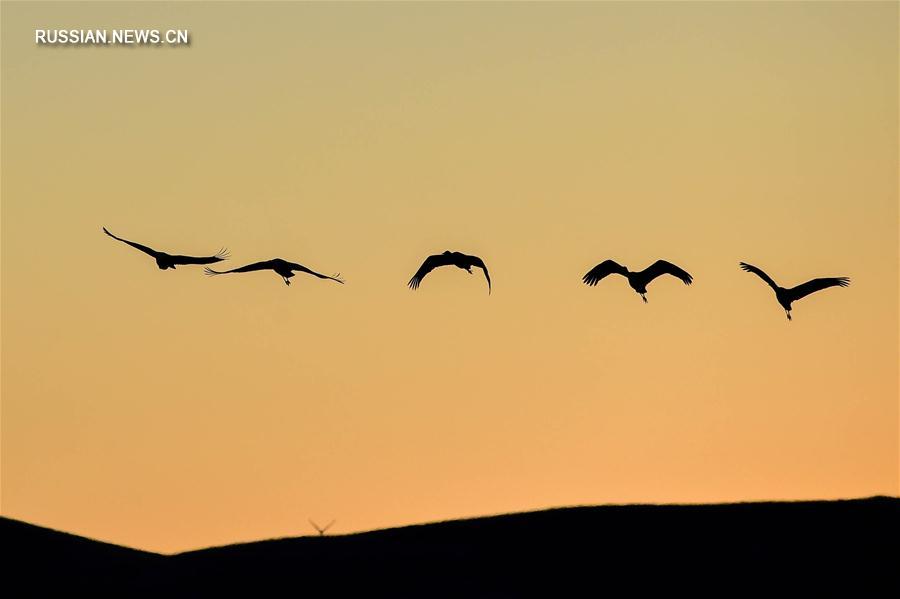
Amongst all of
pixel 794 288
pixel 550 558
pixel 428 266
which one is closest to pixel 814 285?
pixel 794 288

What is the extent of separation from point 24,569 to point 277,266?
2851 cm

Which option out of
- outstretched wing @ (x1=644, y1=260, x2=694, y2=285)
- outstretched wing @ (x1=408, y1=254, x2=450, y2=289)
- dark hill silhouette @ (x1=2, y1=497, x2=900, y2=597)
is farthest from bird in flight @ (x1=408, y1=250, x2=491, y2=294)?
dark hill silhouette @ (x1=2, y1=497, x2=900, y2=597)

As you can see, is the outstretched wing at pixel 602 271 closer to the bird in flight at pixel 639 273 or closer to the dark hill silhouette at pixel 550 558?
the bird in flight at pixel 639 273

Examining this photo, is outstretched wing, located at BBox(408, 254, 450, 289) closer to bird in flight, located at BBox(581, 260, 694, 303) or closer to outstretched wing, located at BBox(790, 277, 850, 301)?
bird in flight, located at BBox(581, 260, 694, 303)

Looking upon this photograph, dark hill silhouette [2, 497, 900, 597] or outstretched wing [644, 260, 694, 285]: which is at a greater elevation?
outstretched wing [644, 260, 694, 285]

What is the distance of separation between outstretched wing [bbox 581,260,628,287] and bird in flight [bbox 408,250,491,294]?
3.00 metres

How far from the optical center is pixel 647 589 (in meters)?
45.7

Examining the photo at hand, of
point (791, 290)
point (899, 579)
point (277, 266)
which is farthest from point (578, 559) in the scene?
point (277, 266)

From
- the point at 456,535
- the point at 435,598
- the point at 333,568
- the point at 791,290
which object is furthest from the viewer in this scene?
the point at 456,535

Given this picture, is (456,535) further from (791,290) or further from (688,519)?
(791,290)

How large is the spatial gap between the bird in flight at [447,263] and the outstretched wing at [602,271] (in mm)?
2998

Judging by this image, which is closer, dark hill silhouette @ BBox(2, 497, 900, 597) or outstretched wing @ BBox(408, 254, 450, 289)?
outstretched wing @ BBox(408, 254, 450, 289)

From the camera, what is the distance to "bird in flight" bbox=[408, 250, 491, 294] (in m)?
31.8

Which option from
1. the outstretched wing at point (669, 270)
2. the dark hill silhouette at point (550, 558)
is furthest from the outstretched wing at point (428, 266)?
the dark hill silhouette at point (550, 558)
